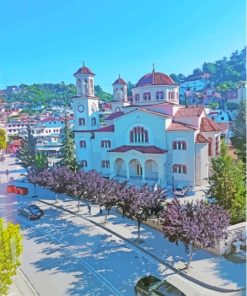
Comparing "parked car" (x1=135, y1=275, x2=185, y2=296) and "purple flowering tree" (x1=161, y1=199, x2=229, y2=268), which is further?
"purple flowering tree" (x1=161, y1=199, x2=229, y2=268)

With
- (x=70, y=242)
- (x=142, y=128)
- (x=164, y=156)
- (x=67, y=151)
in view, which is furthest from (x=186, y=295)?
(x=67, y=151)

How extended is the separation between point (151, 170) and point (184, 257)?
9402 millimetres

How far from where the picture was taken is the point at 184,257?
8367 mm

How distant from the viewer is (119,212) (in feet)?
42.0

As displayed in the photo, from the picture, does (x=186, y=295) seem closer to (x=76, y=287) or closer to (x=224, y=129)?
(x=76, y=287)

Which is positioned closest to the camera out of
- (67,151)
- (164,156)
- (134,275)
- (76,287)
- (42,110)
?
(76,287)

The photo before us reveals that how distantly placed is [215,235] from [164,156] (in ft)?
31.0

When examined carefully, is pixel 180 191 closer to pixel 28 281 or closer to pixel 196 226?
pixel 196 226

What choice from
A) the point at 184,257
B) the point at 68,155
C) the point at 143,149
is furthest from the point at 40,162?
the point at 184,257

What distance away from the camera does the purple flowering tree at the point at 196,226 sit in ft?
23.7

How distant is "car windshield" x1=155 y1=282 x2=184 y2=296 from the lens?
6234mm

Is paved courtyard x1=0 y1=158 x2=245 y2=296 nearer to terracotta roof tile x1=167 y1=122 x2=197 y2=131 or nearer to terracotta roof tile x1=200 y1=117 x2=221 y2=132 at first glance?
terracotta roof tile x1=167 y1=122 x2=197 y2=131

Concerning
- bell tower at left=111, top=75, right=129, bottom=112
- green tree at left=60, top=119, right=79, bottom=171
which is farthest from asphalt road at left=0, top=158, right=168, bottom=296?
bell tower at left=111, top=75, right=129, bottom=112

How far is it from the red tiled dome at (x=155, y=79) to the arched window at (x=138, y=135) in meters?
3.50
